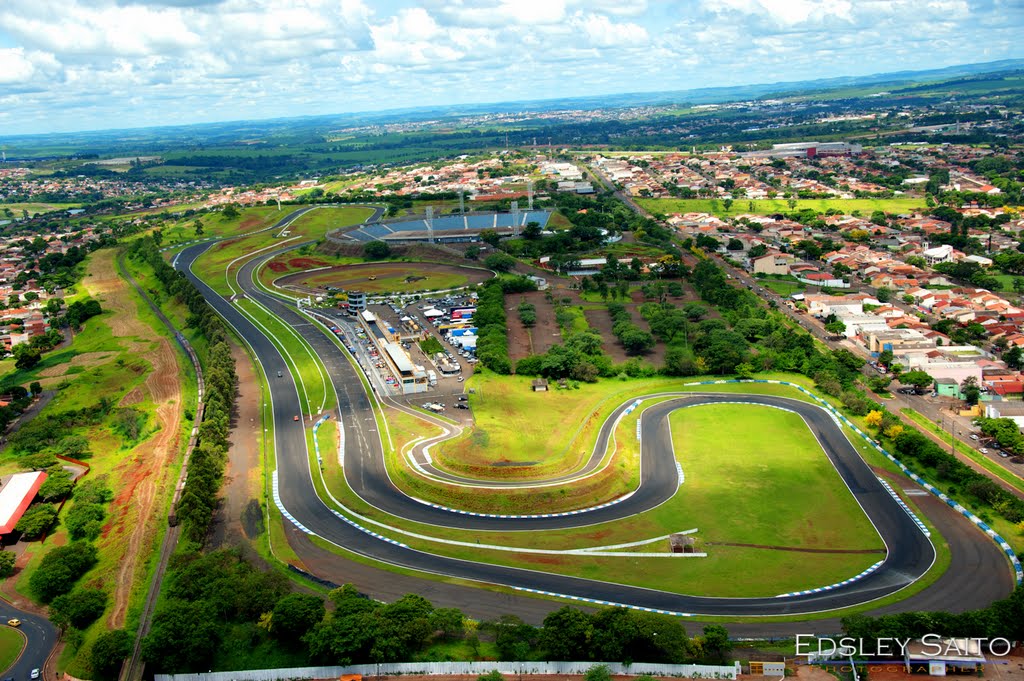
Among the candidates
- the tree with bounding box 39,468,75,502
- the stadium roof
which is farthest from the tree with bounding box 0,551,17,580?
the tree with bounding box 39,468,75,502

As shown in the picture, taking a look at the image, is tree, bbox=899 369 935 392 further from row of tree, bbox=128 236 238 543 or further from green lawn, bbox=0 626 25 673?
green lawn, bbox=0 626 25 673

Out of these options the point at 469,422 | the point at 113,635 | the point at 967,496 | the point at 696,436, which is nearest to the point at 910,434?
the point at 967,496

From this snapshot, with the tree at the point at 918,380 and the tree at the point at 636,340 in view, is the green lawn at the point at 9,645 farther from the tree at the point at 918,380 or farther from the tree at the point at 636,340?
the tree at the point at 918,380

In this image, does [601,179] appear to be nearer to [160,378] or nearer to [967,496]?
[160,378]

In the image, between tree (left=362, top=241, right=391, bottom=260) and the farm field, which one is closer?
the farm field

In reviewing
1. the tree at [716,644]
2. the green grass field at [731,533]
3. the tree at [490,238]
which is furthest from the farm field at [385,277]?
the tree at [716,644]

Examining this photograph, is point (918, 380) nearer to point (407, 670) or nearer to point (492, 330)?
point (492, 330)

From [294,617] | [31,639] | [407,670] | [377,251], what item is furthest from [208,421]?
[377,251]
